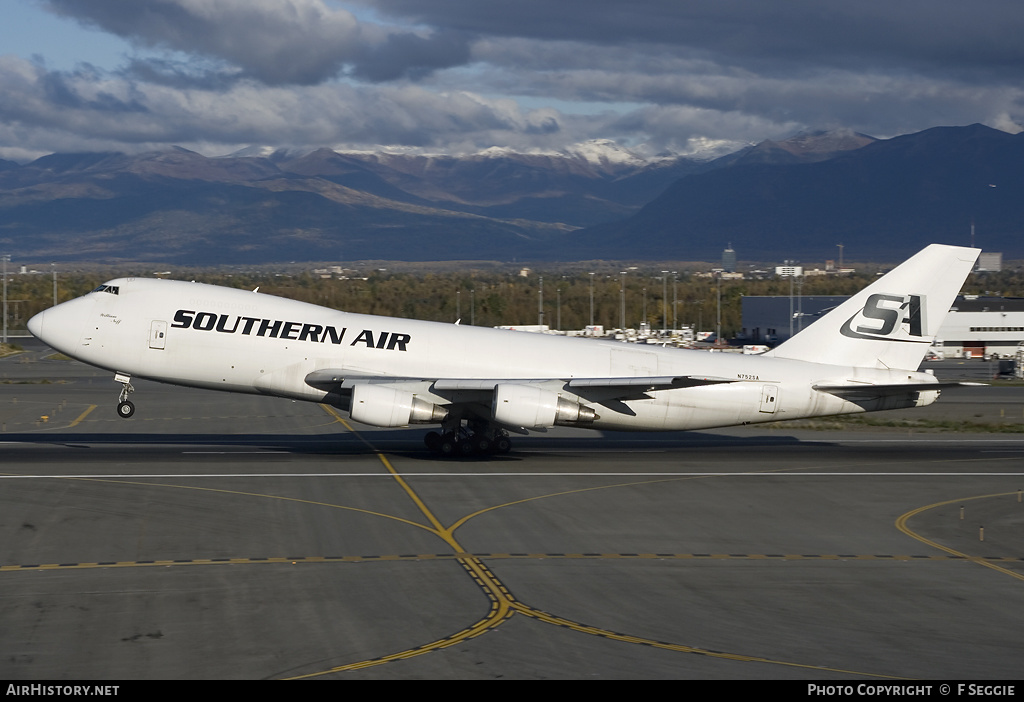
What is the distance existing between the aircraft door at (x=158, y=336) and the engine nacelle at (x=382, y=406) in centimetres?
711

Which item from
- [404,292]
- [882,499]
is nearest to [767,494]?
[882,499]

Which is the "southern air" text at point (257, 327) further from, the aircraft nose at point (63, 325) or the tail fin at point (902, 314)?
the tail fin at point (902, 314)

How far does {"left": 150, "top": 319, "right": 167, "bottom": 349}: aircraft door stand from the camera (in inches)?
1425

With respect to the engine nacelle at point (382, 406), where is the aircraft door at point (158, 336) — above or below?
above

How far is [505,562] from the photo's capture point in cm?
2227

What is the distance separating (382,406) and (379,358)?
3.03 meters

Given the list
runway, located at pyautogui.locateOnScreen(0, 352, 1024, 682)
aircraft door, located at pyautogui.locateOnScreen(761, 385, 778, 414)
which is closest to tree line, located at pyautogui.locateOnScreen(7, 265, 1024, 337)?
aircraft door, located at pyautogui.locateOnScreen(761, 385, 778, 414)

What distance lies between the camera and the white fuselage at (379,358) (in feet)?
119

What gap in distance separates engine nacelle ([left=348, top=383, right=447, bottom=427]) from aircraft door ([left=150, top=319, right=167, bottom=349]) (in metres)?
7.11

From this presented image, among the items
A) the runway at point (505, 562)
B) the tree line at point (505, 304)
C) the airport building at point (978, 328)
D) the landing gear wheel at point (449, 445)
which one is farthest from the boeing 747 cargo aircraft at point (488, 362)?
the tree line at point (505, 304)

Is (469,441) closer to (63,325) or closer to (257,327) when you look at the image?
(257,327)

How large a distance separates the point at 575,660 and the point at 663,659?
1.31 meters

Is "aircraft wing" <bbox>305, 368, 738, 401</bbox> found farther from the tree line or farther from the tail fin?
the tree line

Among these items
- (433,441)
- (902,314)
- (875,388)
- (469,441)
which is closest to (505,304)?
(433,441)
